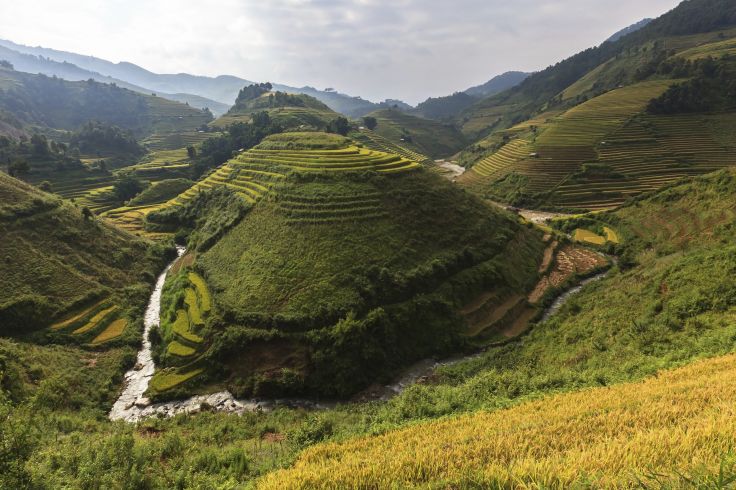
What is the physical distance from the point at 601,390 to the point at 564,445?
8855 mm

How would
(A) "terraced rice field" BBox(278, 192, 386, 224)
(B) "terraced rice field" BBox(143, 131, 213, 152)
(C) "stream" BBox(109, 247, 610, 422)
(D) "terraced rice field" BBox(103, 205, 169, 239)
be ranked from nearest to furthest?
(C) "stream" BBox(109, 247, 610, 422) < (A) "terraced rice field" BBox(278, 192, 386, 224) < (D) "terraced rice field" BBox(103, 205, 169, 239) < (B) "terraced rice field" BBox(143, 131, 213, 152)

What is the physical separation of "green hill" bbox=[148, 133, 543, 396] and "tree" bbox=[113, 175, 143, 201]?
47.0m

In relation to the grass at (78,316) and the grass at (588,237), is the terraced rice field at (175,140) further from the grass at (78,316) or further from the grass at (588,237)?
the grass at (588,237)

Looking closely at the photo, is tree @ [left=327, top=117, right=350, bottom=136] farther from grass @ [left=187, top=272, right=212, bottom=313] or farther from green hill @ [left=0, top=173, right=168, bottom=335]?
grass @ [left=187, top=272, right=212, bottom=313]

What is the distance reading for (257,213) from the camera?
51.5 meters

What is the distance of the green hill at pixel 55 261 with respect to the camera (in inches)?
1485

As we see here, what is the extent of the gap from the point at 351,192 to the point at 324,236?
959 cm

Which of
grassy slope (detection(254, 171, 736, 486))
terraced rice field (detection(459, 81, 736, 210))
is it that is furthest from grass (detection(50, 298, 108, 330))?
terraced rice field (detection(459, 81, 736, 210))

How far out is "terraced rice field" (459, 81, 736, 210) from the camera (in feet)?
266

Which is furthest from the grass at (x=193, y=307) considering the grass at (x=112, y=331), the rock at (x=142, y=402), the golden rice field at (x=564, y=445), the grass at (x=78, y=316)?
the golden rice field at (x=564, y=445)

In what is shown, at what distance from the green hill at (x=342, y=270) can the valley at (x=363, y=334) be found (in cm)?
25

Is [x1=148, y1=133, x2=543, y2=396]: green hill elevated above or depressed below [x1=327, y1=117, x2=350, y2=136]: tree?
below

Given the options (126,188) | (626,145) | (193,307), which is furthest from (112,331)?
(626,145)

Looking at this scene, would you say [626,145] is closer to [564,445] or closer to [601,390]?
[601,390]
